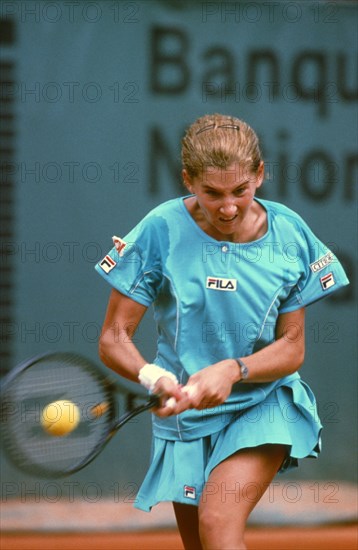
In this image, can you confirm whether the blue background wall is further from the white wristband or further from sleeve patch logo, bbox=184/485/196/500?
the white wristband

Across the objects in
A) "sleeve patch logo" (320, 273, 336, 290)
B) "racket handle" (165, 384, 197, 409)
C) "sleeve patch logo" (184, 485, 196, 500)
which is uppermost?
"sleeve patch logo" (320, 273, 336, 290)

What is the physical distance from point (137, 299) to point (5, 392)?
16.7 inches

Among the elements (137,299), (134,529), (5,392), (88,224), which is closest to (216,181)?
(137,299)

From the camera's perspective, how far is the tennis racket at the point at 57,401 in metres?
2.60

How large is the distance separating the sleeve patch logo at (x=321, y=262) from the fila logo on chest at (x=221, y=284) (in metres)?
0.23

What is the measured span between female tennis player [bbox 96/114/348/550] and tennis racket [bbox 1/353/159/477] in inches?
4.0

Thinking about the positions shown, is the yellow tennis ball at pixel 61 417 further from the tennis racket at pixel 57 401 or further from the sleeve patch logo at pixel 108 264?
the sleeve patch logo at pixel 108 264

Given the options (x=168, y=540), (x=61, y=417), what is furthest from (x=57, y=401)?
(x=168, y=540)

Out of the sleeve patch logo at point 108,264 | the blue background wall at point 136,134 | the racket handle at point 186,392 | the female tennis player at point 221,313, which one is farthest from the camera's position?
the blue background wall at point 136,134

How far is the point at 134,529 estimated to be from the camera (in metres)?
4.53

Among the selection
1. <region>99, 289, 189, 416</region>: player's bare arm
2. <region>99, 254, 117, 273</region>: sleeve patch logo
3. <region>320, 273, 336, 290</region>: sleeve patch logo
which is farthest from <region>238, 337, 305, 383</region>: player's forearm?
<region>99, 254, 117, 273</region>: sleeve patch logo

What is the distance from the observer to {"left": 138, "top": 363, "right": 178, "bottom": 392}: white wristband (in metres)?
2.62

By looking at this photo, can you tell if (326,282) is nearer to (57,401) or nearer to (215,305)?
(215,305)

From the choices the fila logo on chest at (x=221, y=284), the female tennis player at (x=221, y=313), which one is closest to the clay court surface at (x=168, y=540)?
the female tennis player at (x=221, y=313)
